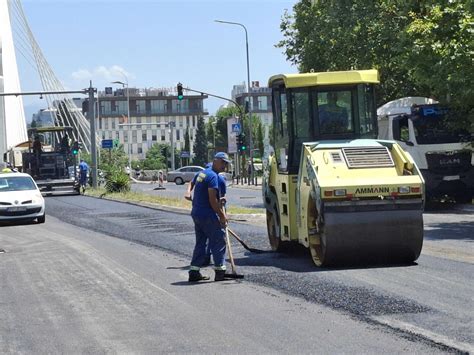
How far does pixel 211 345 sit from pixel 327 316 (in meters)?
1.64

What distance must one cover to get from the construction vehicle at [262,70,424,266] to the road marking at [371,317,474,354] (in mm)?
3479

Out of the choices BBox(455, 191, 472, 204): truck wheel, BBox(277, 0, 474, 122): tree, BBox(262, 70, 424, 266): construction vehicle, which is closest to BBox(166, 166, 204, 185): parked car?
BBox(277, 0, 474, 122): tree

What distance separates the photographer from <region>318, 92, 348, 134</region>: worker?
13948mm

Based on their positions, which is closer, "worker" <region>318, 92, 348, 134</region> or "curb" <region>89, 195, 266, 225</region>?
"worker" <region>318, 92, 348, 134</region>

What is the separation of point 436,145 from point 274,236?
12.2m

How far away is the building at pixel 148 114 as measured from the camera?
177125 millimetres

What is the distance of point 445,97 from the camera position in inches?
995

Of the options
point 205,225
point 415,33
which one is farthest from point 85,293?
point 415,33

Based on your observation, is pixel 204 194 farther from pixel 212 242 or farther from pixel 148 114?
pixel 148 114

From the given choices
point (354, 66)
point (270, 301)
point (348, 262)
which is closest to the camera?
point (270, 301)

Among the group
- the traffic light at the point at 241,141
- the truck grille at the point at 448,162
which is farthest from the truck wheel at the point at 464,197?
the traffic light at the point at 241,141

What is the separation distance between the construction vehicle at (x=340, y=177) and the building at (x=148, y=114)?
6405 inches

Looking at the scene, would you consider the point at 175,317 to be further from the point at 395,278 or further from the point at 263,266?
the point at 263,266

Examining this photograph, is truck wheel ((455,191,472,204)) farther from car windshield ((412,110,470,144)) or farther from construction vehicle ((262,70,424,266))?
construction vehicle ((262,70,424,266))
